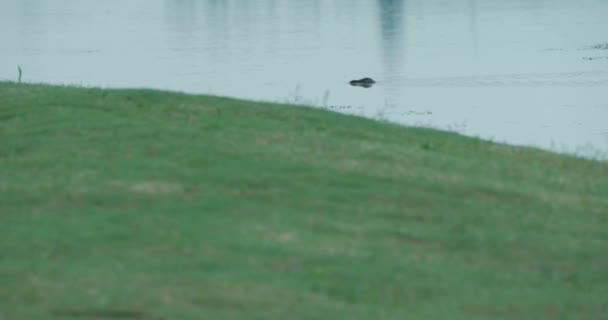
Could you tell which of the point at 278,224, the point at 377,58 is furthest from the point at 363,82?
the point at 278,224

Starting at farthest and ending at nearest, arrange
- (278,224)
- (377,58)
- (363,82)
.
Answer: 1. (377,58)
2. (363,82)
3. (278,224)

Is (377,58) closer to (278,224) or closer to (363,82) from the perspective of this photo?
(363,82)

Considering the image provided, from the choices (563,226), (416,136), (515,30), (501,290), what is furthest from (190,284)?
(515,30)

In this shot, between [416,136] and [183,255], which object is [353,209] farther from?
[416,136]

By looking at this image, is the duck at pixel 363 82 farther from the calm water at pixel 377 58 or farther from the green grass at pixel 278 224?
the green grass at pixel 278 224

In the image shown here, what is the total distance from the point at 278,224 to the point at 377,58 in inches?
1551

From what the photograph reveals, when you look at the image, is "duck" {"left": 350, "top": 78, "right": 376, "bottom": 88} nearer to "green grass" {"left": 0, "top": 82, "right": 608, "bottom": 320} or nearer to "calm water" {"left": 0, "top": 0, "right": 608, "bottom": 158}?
"calm water" {"left": 0, "top": 0, "right": 608, "bottom": 158}

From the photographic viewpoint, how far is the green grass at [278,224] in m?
7.45

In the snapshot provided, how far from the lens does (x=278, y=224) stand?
8.77 metres

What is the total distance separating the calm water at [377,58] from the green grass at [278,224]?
6.83m

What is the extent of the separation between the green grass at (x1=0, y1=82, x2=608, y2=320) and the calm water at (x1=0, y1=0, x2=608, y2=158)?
6.83 m

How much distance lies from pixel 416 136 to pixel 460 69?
3031 centimetres

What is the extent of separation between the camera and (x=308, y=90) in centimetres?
3638

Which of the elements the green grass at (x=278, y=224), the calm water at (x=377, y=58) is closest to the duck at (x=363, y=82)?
the calm water at (x=377, y=58)
